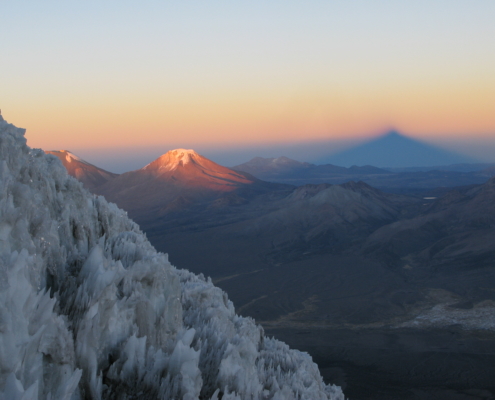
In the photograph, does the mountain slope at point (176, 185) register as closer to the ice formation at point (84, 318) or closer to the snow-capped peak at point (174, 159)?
the snow-capped peak at point (174, 159)

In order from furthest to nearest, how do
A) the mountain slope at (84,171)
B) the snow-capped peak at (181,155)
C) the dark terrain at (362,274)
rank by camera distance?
the snow-capped peak at (181,155) → the mountain slope at (84,171) → the dark terrain at (362,274)

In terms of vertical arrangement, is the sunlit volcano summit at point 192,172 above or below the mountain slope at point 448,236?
above

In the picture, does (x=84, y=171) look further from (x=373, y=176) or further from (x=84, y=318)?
(x=373, y=176)

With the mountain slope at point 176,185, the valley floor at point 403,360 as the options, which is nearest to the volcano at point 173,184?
the mountain slope at point 176,185

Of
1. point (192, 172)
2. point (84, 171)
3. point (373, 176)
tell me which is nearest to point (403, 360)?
point (192, 172)

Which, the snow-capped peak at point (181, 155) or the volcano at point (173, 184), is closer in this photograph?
the volcano at point (173, 184)
